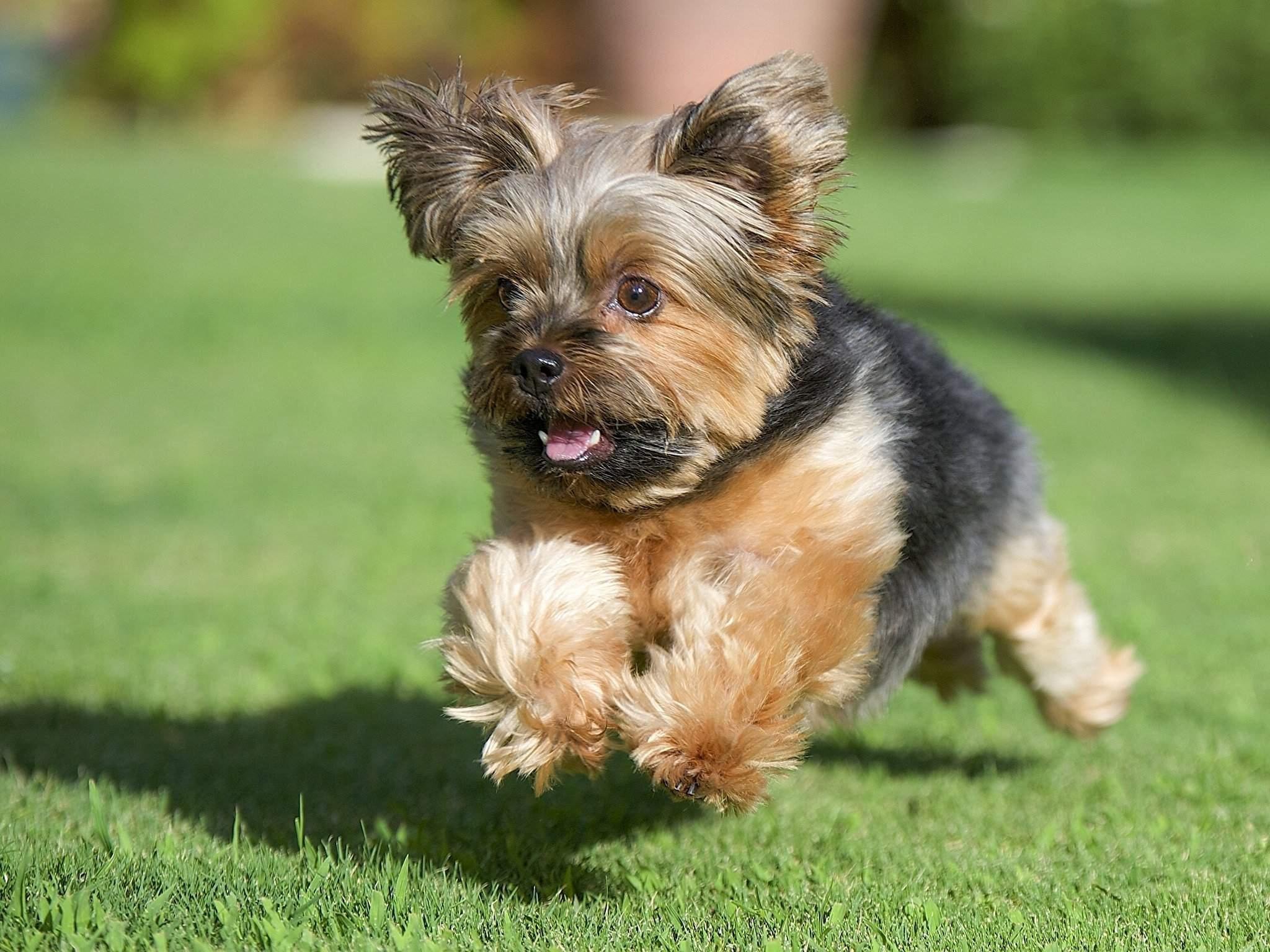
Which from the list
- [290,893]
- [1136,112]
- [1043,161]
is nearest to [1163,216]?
[1043,161]

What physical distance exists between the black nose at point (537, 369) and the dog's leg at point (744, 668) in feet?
1.90

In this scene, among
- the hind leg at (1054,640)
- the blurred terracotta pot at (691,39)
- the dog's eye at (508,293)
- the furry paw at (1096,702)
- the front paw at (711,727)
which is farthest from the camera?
the blurred terracotta pot at (691,39)

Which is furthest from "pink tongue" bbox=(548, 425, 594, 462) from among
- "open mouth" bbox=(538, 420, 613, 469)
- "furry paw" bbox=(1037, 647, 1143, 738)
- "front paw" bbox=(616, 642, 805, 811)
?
"furry paw" bbox=(1037, 647, 1143, 738)

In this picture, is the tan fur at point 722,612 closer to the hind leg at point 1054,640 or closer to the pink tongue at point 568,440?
the pink tongue at point 568,440

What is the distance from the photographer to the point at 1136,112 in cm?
3056

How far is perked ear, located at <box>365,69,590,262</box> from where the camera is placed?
4.20 meters

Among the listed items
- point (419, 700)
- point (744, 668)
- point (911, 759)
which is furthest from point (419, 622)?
point (744, 668)

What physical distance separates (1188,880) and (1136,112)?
95.0ft

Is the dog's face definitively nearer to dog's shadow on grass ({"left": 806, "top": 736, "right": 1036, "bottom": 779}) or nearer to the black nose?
the black nose

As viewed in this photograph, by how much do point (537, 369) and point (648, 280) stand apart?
42cm

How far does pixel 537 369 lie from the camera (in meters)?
3.82

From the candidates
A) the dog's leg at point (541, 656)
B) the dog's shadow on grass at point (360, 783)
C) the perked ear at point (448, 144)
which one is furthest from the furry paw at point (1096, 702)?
the perked ear at point (448, 144)

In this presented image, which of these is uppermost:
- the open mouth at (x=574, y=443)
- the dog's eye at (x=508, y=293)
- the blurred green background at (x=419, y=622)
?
the dog's eye at (x=508, y=293)

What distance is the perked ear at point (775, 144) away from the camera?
12.7ft
